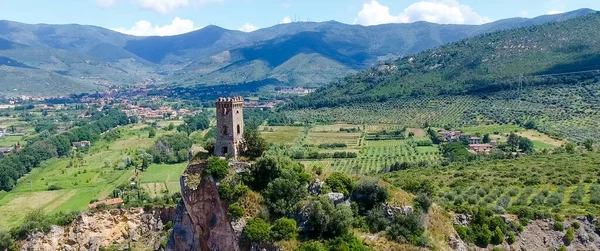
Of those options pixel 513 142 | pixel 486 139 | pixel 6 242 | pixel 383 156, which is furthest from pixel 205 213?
pixel 486 139

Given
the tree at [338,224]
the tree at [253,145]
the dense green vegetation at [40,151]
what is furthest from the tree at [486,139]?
the dense green vegetation at [40,151]

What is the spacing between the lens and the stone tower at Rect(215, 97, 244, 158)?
50.2 metres

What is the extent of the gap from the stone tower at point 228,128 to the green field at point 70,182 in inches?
1727

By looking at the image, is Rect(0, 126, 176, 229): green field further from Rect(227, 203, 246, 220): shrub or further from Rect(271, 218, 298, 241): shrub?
Rect(271, 218, 298, 241): shrub

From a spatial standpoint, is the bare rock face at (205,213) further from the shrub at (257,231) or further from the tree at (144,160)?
the tree at (144,160)

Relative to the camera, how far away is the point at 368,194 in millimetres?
44906

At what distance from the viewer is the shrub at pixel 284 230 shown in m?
40.2

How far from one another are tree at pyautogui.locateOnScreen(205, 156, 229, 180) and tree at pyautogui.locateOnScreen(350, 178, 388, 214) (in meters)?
12.7

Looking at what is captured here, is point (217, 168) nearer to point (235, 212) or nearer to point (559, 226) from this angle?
point (235, 212)

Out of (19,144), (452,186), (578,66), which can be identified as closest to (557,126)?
(578,66)

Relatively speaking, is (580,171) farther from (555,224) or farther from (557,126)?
(557,126)

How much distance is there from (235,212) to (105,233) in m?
35.7

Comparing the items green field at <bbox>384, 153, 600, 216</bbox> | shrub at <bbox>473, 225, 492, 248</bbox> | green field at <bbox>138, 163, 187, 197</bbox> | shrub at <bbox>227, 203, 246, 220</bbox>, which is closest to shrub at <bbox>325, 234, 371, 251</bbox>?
shrub at <bbox>227, 203, 246, 220</bbox>

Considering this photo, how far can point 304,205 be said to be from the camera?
43.2 meters
